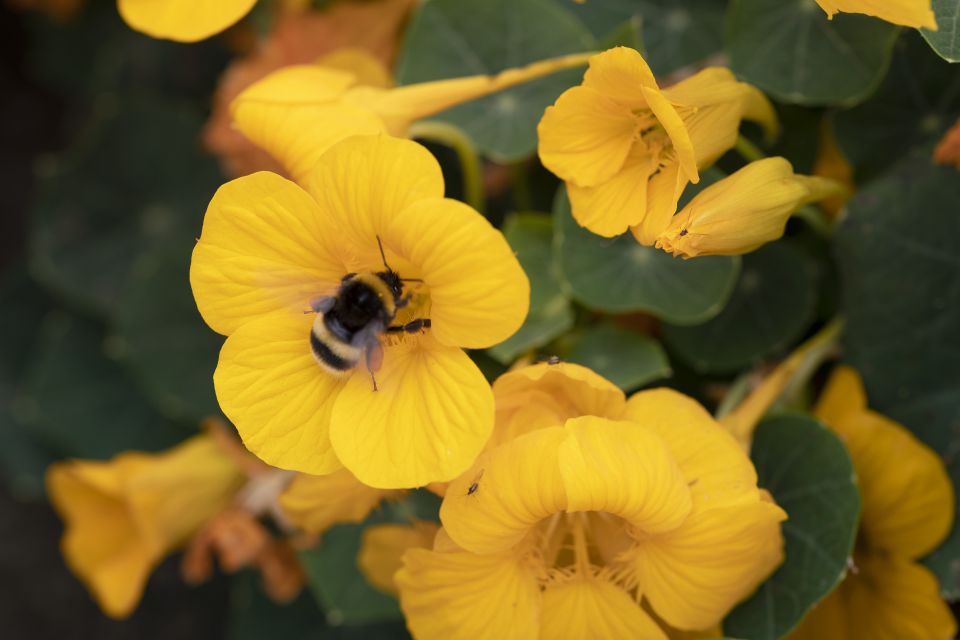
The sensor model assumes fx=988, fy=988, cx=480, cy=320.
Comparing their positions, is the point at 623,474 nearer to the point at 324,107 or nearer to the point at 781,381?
the point at 781,381

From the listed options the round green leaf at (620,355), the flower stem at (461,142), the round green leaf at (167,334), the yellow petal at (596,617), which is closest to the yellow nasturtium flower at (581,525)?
the yellow petal at (596,617)

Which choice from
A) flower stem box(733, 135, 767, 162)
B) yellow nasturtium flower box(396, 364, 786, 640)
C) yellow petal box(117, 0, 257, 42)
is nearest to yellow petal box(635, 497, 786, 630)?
yellow nasturtium flower box(396, 364, 786, 640)

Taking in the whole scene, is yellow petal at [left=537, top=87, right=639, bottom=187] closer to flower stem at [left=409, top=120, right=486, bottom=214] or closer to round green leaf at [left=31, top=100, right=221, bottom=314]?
flower stem at [left=409, top=120, right=486, bottom=214]

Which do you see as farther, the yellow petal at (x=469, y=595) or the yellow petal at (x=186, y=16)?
the yellow petal at (x=186, y=16)

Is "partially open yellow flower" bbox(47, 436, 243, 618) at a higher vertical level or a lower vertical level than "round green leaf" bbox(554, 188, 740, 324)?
lower

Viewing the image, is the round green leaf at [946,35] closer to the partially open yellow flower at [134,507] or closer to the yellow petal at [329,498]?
the yellow petal at [329,498]

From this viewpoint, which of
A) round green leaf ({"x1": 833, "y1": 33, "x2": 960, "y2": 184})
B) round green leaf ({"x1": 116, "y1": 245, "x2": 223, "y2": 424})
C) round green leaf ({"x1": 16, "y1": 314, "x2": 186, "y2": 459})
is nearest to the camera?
round green leaf ({"x1": 833, "y1": 33, "x2": 960, "y2": 184})
